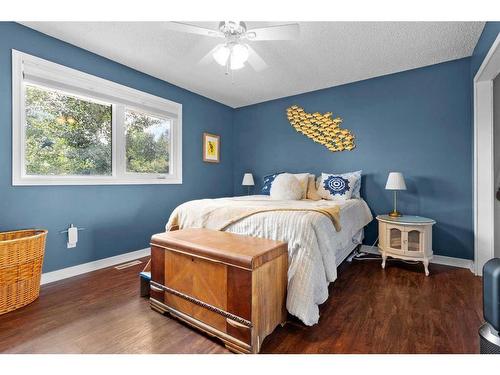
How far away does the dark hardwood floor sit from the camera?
145 cm

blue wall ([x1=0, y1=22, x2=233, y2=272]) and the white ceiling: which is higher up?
the white ceiling

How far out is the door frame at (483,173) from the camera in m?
2.45

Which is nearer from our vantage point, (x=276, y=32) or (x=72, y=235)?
(x=276, y=32)

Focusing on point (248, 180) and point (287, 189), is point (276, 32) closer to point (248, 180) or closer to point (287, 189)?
point (287, 189)

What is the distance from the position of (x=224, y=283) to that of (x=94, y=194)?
2.06 m

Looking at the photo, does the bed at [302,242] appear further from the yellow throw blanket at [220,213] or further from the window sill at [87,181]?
the window sill at [87,181]

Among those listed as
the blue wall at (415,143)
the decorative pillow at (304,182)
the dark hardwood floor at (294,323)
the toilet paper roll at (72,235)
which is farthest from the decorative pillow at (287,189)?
the toilet paper roll at (72,235)

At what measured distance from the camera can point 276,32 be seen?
1.87m

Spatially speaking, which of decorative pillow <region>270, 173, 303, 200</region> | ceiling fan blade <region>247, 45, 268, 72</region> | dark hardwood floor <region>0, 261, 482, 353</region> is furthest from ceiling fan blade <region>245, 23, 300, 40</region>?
dark hardwood floor <region>0, 261, 482, 353</region>

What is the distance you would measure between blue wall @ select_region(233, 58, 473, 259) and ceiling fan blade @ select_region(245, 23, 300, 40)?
1971 mm

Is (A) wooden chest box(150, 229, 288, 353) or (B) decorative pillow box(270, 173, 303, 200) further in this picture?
(B) decorative pillow box(270, 173, 303, 200)

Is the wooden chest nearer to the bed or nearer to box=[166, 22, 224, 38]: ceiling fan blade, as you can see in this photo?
the bed

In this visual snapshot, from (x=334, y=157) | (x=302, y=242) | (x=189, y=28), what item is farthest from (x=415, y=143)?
(x=189, y=28)

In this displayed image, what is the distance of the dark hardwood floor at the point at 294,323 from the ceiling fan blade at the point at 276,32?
81.7 inches
